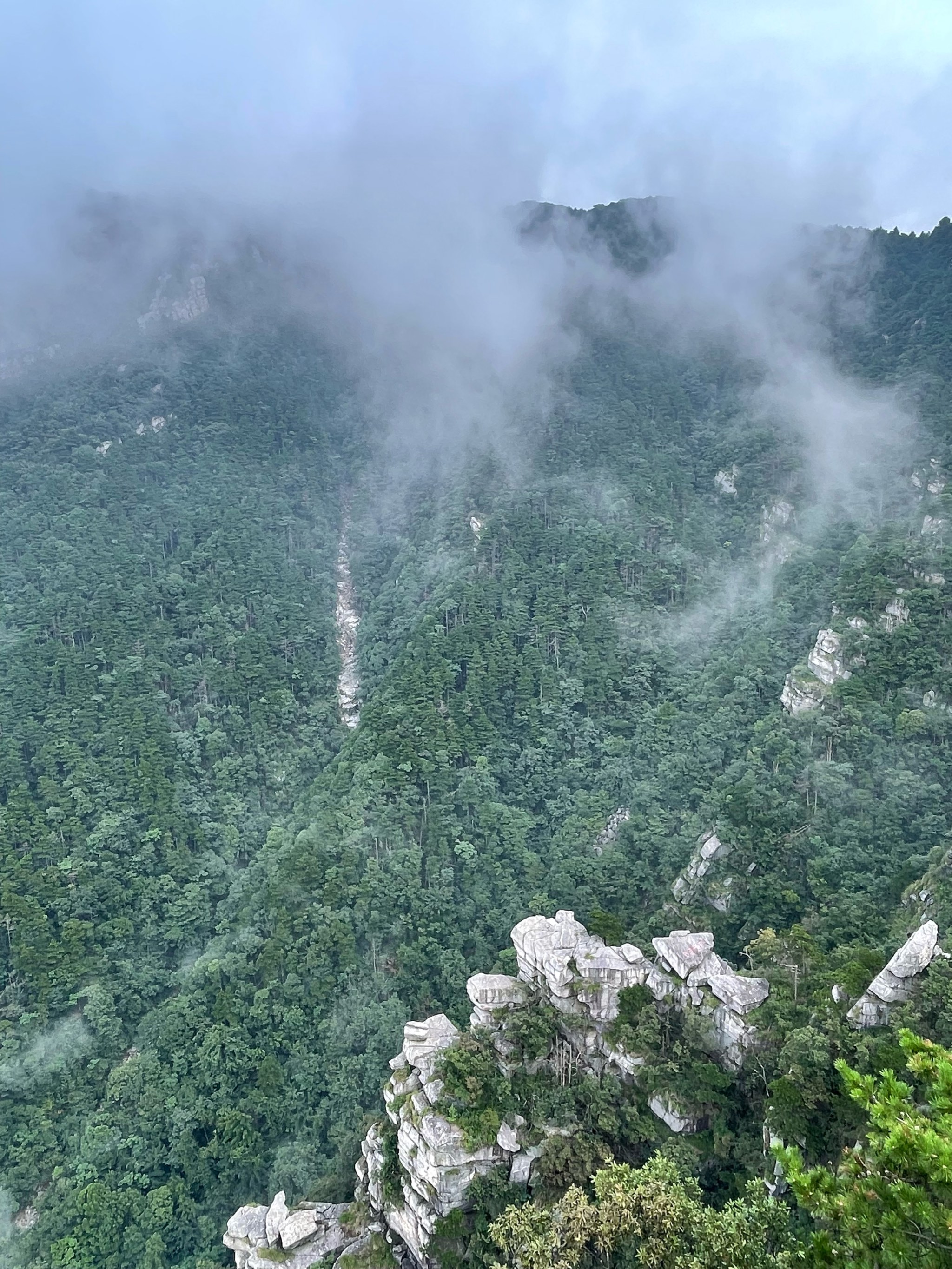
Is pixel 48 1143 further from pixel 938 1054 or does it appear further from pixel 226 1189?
pixel 938 1054

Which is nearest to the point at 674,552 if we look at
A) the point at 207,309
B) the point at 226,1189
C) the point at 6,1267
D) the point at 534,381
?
the point at 534,381

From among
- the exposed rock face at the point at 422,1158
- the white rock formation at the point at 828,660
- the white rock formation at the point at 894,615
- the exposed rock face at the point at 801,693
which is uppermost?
the white rock formation at the point at 894,615

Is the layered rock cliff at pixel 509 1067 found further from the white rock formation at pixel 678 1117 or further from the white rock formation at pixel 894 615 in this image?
the white rock formation at pixel 894 615

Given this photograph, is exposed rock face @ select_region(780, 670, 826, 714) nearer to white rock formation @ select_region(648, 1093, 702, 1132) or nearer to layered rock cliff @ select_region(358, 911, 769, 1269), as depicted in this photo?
layered rock cliff @ select_region(358, 911, 769, 1269)

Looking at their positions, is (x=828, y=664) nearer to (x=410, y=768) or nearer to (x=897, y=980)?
(x=897, y=980)

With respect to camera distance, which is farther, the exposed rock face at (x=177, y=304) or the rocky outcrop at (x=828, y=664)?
the exposed rock face at (x=177, y=304)

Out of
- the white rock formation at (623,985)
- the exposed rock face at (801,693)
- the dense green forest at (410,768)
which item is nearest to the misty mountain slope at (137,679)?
the dense green forest at (410,768)
